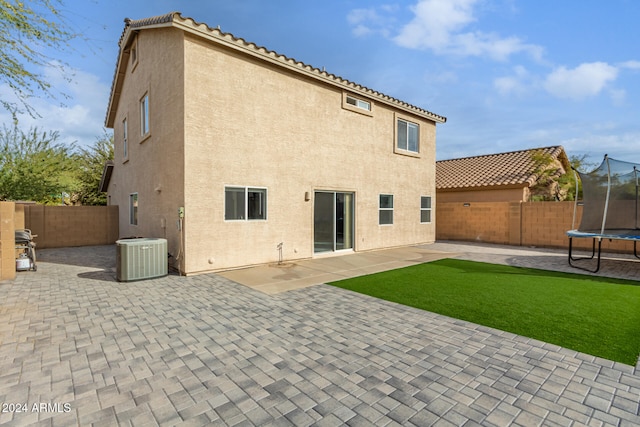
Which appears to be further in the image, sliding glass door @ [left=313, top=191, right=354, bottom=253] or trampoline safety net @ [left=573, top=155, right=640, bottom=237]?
sliding glass door @ [left=313, top=191, right=354, bottom=253]

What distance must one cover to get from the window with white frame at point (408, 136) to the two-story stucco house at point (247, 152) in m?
0.09

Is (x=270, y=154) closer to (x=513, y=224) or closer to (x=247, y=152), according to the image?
(x=247, y=152)

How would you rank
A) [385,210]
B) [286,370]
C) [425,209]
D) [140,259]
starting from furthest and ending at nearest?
[425,209]
[385,210]
[140,259]
[286,370]

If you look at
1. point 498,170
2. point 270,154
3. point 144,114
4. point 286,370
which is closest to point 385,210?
point 270,154

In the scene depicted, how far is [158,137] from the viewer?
9.62 meters

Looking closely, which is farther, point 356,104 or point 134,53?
point 356,104

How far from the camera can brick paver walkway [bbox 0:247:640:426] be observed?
2.68 meters

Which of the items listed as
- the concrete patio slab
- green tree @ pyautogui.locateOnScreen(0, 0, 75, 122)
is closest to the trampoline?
the concrete patio slab

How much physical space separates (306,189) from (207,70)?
455 cm

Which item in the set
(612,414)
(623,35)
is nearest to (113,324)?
(612,414)

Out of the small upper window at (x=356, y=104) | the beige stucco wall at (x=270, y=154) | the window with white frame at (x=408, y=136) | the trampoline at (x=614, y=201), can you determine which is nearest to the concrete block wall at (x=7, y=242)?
the beige stucco wall at (x=270, y=154)

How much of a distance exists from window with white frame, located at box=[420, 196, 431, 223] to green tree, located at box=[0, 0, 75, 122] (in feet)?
46.3

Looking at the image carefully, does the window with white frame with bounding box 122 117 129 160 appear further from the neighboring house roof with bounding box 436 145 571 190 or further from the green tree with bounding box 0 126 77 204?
the neighboring house roof with bounding box 436 145 571 190

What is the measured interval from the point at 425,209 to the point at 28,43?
1490cm
